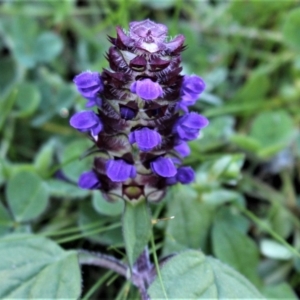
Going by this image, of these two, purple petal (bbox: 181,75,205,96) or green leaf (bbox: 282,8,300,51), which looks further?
green leaf (bbox: 282,8,300,51)

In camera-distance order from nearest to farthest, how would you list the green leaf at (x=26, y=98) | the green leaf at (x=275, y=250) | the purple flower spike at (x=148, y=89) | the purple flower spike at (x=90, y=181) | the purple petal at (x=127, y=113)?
the purple flower spike at (x=148, y=89), the purple petal at (x=127, y=113), the purple flower spike at (x=90, y=181), the green leaf at (x=275, y=250), the green leaf at (x=26, y=98)

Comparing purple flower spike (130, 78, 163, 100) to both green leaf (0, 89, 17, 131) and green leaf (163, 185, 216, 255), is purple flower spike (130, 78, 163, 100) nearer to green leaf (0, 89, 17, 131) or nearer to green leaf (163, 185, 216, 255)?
green leaf (163, 185, 216, 255)

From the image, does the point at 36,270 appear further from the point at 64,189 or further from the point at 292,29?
the point at 292,29

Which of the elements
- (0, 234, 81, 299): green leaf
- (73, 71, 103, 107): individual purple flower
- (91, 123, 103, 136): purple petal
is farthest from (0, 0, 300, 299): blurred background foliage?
(73, 71, 103, 107): individual purple flower

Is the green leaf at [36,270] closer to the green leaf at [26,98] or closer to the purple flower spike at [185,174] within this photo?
the purple flower spike at [185,174]

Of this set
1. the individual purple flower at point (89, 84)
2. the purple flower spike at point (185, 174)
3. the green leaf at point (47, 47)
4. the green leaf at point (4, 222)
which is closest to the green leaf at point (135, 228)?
the purple flower spike at point (185, 174)

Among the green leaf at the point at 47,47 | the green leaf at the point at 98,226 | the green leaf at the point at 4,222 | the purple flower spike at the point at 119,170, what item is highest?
the purple flower spike at the point at 119,170
